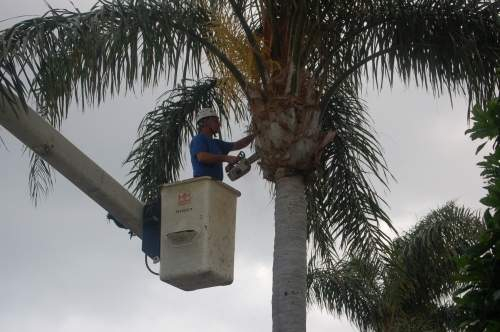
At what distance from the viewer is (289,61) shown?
8758 mm

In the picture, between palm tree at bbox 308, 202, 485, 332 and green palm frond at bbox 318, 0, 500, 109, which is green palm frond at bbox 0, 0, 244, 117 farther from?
palm tree at bbox 308, 202, 485, 332

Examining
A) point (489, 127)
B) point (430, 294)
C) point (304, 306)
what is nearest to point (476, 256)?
point (489, 127)

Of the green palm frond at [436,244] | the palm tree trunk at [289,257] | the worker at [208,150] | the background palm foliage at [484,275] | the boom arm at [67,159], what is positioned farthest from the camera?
the green palm frond at [436,244]

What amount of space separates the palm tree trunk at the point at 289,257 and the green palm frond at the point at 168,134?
2.00 m

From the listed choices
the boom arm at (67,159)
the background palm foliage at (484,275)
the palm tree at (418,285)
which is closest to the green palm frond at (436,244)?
the palm tree at (418,285)

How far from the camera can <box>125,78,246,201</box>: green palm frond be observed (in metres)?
10.5

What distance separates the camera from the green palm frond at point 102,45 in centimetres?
793

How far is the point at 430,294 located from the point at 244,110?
682cm

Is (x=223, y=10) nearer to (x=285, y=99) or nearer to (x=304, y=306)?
(x=285, y=99)

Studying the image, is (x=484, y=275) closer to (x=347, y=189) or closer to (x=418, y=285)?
(x=347, y=189)

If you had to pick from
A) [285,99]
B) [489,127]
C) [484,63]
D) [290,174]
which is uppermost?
[484,63]

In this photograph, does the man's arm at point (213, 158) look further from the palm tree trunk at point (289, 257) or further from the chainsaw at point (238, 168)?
the palm tree trunk at point (289, 257)

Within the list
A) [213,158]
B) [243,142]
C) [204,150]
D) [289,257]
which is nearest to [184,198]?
[213,158]

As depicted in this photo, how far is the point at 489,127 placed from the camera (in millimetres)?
4879
